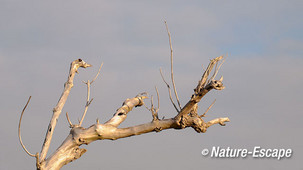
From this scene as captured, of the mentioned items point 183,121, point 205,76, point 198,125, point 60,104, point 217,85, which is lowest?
point 198,125

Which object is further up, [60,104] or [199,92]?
[60,104]

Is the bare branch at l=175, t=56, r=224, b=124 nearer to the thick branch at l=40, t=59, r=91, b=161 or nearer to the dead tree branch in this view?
the dead tree branch

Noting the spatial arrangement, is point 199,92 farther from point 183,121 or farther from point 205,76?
point 183,121

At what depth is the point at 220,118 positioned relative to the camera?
1162cm

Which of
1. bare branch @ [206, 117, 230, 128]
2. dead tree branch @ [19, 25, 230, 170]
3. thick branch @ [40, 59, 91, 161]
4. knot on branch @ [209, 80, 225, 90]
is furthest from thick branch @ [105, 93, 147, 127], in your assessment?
knot on branch @ [209, 80, 225, 90]

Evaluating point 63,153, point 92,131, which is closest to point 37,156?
point 63,153

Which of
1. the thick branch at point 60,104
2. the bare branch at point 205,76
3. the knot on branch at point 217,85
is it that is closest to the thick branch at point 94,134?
the thick branch at point 60,104

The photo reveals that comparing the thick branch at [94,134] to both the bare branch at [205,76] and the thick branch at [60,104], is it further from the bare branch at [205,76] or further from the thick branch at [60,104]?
the bare branch at [205,76]

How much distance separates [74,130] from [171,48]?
298cm

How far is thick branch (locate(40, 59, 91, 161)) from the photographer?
11443mm

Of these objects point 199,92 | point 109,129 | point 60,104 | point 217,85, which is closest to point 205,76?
point 199,92

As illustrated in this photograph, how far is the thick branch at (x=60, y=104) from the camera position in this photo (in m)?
11.4

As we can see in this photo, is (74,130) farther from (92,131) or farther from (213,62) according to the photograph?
(213,62)

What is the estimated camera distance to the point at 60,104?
12.0 meters
